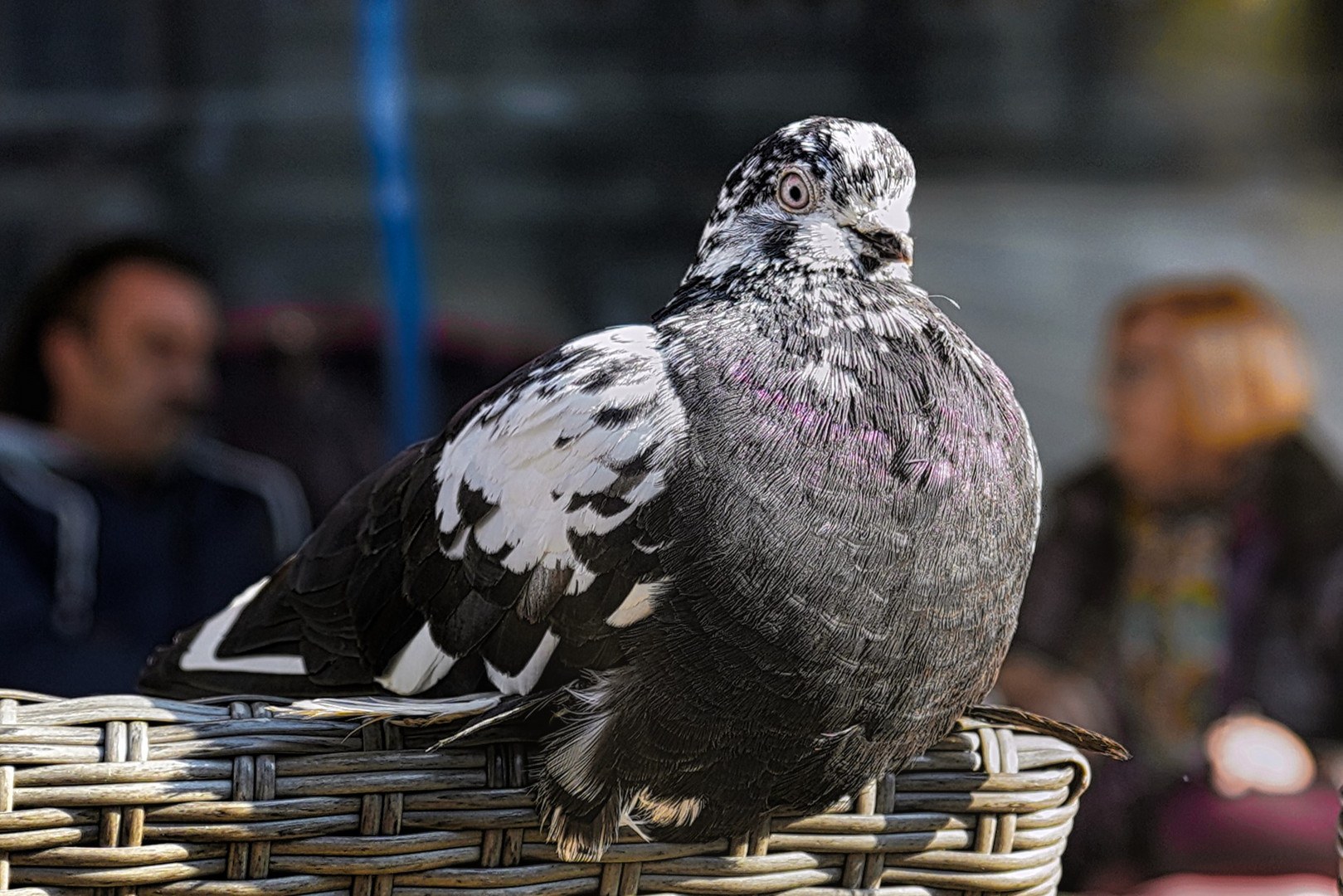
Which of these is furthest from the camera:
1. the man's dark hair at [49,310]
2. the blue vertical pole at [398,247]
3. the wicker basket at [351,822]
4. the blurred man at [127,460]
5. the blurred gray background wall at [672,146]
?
the blue vertical pole at [398,247]

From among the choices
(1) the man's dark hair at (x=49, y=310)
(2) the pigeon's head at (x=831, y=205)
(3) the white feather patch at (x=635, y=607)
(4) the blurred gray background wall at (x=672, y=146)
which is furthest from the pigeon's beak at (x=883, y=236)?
(1) the man's dark hair at (x=49, y=310)

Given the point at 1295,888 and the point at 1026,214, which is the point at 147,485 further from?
the point at 1295,888

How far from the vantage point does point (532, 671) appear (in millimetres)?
1018

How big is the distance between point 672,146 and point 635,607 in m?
2.18

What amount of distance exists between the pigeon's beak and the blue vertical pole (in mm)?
2077

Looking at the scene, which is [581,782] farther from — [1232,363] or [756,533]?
[1232,363]

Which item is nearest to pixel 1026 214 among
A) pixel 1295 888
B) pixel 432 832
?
pixel 1295 888

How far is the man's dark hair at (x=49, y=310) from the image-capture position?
2.71 metres

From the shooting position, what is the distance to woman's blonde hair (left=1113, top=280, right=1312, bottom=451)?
291 centimetres

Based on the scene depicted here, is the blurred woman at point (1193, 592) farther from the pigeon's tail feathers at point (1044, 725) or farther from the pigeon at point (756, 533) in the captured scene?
the pigeon at point (756, 533)

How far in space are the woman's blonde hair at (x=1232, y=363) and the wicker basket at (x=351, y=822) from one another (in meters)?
2.09

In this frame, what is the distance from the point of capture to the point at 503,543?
1023mm

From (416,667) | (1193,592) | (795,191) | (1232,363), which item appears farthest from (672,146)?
(416,667)

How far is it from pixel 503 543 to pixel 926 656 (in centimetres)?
34
